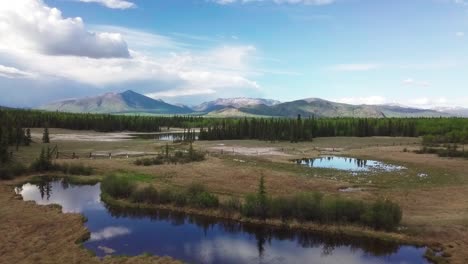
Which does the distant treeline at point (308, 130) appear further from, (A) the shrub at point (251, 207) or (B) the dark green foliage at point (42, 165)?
(A) the shrub at point (251, 207)

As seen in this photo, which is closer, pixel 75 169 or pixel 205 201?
pixel 205 201

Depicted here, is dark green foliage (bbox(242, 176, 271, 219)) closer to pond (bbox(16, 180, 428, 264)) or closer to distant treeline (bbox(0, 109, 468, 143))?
pond (bbox(16, 180, 428, 264))

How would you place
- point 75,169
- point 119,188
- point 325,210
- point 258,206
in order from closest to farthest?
point 325,210 → point 258,206 → point 119,188 → point 75,169

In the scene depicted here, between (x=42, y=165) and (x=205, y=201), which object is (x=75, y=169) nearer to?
(x=42, y=165)

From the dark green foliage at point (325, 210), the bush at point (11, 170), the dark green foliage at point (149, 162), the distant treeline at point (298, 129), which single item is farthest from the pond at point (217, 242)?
the distant treeline at point (298, 129)

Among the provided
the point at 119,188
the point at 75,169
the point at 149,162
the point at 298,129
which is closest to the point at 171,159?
the point at 149,162

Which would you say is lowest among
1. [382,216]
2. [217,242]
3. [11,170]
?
[217,242]

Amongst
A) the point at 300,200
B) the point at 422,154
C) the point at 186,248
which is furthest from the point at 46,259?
the point at 422,154

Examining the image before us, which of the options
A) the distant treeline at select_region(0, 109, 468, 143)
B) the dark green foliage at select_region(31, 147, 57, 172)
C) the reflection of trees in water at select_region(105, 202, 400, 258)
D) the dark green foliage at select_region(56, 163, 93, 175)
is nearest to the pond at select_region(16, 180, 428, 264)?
the reflection of trees in water at select_region(105, 202, 400, 258)
